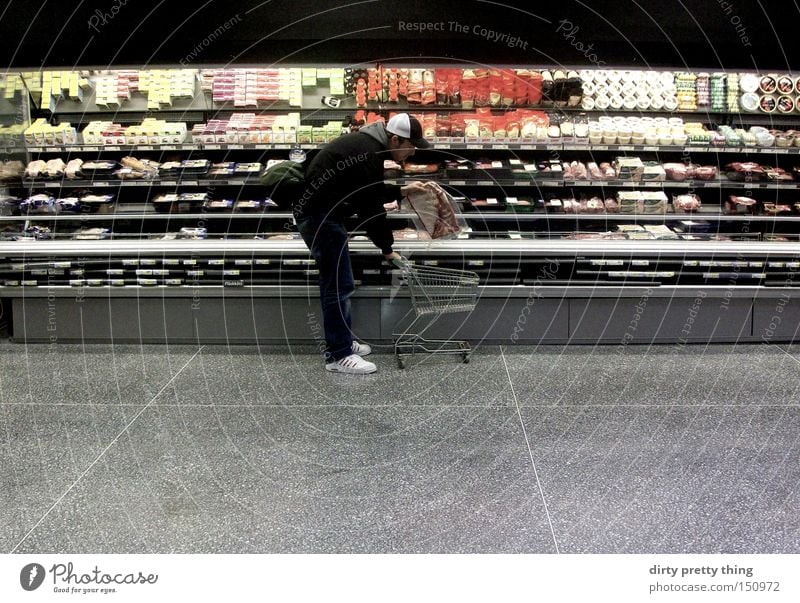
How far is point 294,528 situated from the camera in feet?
8.53

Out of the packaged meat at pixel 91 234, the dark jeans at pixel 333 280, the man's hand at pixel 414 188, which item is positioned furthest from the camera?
the packaged meat at pixel 91 234

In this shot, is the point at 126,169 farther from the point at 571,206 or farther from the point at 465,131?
the point at 571,206

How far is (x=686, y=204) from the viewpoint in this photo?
18.1 feet

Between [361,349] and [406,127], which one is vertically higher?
[406,127]

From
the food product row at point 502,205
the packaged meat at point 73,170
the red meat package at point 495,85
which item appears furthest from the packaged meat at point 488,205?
the packaged meat at point 73,170

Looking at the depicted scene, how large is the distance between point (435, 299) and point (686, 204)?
2.15 m

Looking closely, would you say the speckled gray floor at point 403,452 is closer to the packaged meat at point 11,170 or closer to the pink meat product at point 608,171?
the pink meat product at point 608,171

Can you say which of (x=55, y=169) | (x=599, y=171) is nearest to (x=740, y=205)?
(x=599, y=171)

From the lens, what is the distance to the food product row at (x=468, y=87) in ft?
18.0

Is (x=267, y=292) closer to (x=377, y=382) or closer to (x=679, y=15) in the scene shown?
(x=377, y=382)

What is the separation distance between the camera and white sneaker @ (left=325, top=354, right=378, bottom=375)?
14.5 ft

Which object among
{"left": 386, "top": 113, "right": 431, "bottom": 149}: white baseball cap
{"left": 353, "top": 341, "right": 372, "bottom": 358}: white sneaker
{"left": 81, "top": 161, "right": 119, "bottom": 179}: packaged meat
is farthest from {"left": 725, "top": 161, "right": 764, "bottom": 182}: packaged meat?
{"left": 81, "top": 161, "right": 119, "bottom": 179}: packaged meat

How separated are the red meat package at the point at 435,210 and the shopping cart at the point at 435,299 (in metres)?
0.26

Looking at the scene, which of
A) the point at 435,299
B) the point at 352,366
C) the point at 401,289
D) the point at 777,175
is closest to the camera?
the point at 352,366
